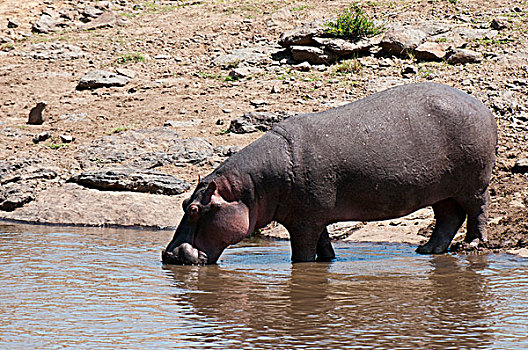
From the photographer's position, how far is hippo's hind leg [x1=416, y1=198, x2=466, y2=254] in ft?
27.3

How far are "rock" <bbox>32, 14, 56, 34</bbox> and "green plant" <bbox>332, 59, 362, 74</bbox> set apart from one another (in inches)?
309

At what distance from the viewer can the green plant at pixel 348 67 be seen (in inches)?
577

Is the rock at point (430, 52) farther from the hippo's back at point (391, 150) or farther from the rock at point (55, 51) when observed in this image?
the rock at point (55, 51)

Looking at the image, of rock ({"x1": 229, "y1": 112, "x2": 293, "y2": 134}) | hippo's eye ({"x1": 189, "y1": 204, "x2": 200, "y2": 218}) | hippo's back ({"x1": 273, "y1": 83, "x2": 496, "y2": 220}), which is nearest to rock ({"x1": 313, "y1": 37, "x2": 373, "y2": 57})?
rock ({"x1": 229, "y1": 112, "x2": 293, "y2": 134})

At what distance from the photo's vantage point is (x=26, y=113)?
1476cm

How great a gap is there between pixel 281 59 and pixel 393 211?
27.0 ft

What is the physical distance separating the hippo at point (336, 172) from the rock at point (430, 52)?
6.74m

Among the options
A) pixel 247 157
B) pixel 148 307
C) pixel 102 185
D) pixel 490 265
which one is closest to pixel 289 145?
pixel 247 157

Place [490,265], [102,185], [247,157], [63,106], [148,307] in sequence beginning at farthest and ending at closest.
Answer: [63,106]
[102,185]
[247,157]
[490,265]
[148,307]

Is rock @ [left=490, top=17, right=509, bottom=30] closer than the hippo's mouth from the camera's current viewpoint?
No

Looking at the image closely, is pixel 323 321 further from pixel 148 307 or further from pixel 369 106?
pixel 369 106

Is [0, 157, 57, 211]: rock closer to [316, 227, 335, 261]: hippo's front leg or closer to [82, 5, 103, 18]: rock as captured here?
[316, 227, 335, 261]: hippo's front leg

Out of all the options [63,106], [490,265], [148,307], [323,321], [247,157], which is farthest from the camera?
[63,106]

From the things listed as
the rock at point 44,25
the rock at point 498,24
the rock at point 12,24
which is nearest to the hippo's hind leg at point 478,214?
the rock at point 498,24
